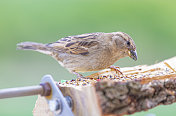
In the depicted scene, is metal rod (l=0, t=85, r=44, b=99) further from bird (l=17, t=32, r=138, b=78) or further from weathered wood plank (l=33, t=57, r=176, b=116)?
bird (l=17, t=32, r=138, b=78)

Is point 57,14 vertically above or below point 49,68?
above

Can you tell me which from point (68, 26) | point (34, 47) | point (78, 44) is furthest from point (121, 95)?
point (68, 26)

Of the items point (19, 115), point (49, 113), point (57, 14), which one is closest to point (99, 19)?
point (57, 14)

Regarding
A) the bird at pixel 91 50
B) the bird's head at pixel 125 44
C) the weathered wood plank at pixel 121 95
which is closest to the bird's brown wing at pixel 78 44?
the bird at pixel 91 50

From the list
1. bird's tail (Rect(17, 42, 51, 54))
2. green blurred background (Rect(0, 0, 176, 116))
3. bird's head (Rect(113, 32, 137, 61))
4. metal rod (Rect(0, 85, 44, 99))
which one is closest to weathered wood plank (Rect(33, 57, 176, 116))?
metal rod (Rect(0, 85, 44, 99))

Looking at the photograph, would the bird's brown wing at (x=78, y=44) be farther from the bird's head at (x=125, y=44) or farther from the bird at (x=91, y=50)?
the bird's head at (x=125, y=44)

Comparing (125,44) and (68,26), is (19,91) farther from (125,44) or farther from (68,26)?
(68,26)

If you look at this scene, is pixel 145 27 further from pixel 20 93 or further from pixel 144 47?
pixel 20 93

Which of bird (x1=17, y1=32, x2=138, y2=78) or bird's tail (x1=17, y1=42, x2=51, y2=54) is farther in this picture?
bird (x1=17, y1=32, x2=138, y2=78)
